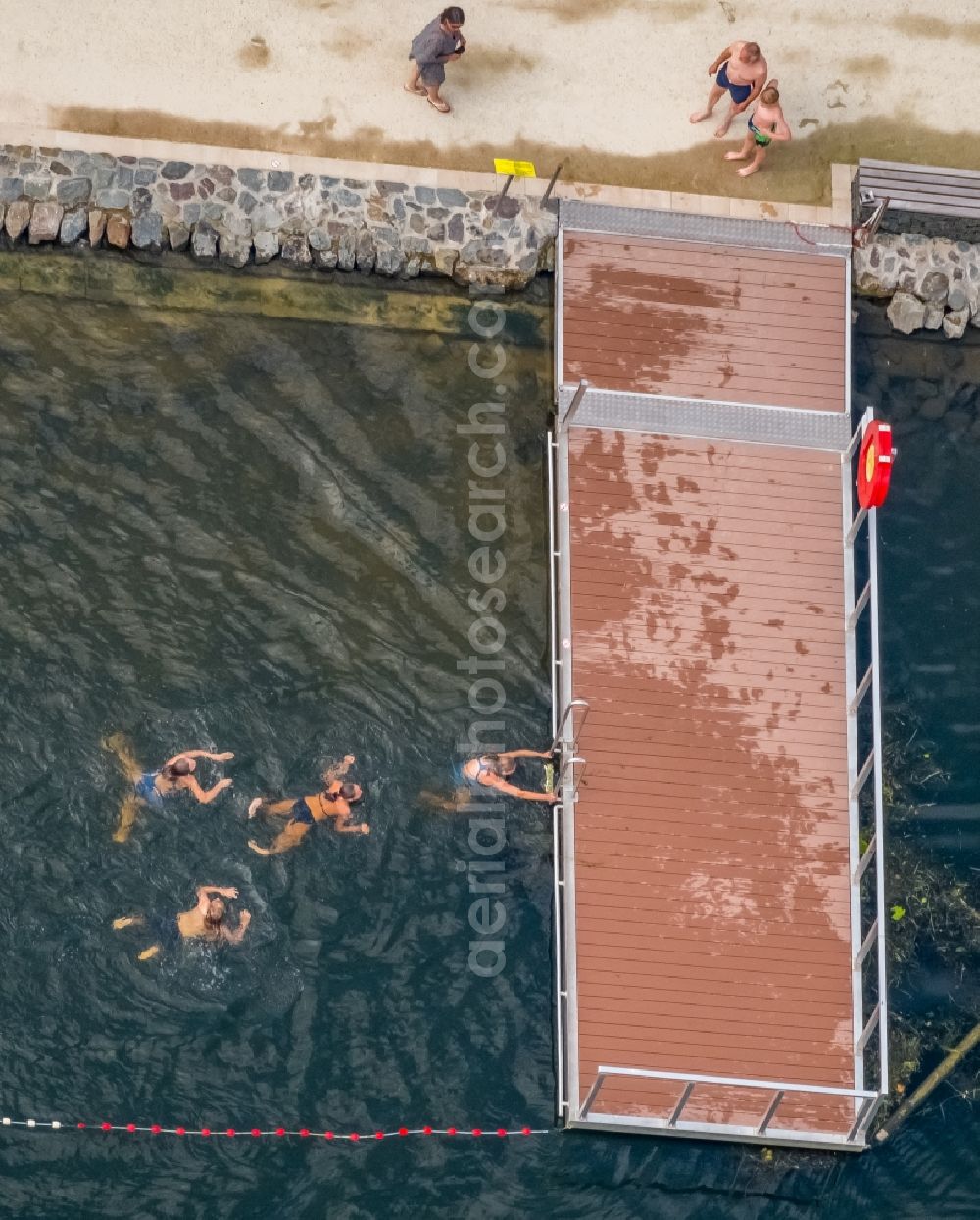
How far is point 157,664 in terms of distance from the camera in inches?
961

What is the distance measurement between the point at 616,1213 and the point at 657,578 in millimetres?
8716

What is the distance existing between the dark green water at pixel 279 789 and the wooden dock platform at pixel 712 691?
715 mm

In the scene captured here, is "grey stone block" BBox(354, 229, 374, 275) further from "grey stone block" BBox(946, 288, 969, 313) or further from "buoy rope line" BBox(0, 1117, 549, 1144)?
"buoy rope line" BBox(0, 1117, 549, 1144)

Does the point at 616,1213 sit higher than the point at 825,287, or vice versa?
the point at 825,287

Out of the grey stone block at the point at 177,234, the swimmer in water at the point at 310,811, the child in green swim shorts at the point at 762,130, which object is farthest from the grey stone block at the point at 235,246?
the swimmer in water at the point at 310,811

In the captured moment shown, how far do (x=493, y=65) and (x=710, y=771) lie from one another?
11219mm

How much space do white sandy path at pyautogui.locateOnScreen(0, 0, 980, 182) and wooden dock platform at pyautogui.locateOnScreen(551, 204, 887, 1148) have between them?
2019 mm

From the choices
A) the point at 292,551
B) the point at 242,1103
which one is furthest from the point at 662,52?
the point at 242,1103

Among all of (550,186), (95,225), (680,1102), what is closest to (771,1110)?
(680,1102)

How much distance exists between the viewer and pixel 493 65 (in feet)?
87.5

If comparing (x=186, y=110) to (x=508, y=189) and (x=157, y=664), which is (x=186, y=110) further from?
(x=157, y=664)

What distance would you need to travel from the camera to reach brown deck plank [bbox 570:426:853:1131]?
23.5 m

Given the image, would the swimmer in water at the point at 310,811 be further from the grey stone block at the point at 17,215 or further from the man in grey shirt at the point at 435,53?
the man in grey shirt at the point at 435,53

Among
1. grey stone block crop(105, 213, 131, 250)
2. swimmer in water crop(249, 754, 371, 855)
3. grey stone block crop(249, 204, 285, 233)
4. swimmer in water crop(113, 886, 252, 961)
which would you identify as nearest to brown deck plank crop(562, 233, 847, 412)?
grey stone block crop(249, 204, 285, 233)
